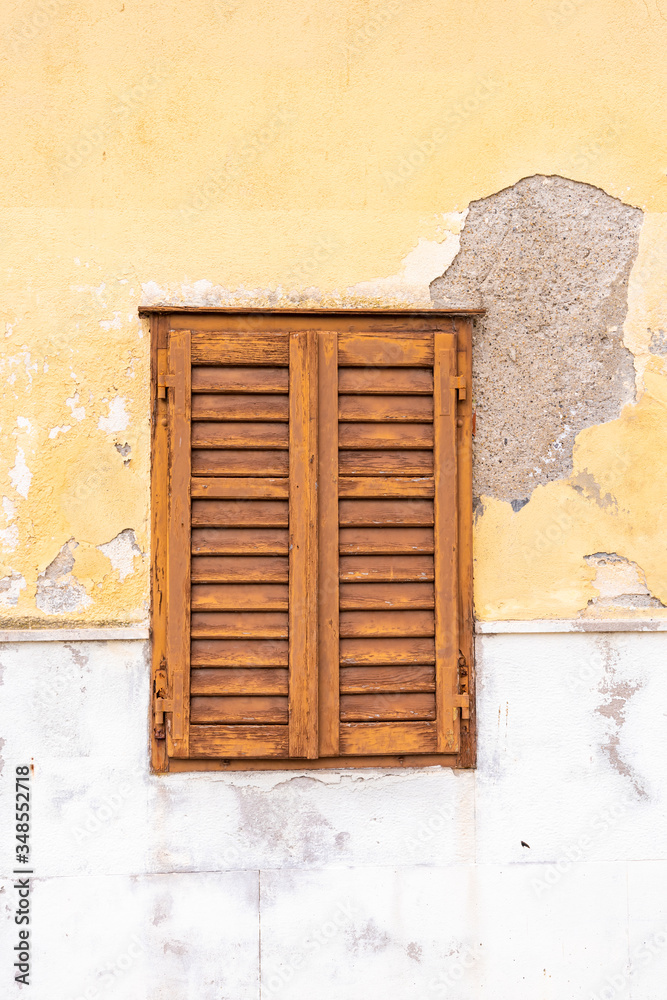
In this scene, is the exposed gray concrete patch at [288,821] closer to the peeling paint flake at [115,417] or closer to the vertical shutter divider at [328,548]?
the vertical shutter divider at [328,548]

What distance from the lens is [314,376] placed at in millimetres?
3012

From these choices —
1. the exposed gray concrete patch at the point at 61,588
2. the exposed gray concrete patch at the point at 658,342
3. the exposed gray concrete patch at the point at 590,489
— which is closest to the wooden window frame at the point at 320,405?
the exposed gray concrete patch at the point at 61,588

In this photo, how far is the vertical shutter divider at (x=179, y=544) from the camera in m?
2.94

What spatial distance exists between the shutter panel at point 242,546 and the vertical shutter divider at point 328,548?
5 centimetres

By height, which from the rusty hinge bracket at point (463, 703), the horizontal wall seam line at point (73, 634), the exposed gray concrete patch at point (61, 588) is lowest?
the rusty hinge bracket at point (463, 703)

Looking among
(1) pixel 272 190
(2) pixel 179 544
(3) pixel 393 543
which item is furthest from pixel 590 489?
(1) pixel 272 190

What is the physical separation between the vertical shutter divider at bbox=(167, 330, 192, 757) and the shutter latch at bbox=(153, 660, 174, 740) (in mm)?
38

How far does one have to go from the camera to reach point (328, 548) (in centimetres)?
301

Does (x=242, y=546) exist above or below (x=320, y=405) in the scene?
below

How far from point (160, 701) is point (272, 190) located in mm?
2134

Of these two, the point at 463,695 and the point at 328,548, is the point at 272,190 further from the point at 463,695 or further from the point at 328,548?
the point at 463,695

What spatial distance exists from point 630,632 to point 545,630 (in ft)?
1.18

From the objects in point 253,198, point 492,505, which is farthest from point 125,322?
point 492,505

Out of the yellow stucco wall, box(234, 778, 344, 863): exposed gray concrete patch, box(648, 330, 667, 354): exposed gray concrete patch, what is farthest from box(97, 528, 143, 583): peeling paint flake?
box(648, 330, 667, 354): exposed gray concrete patch
